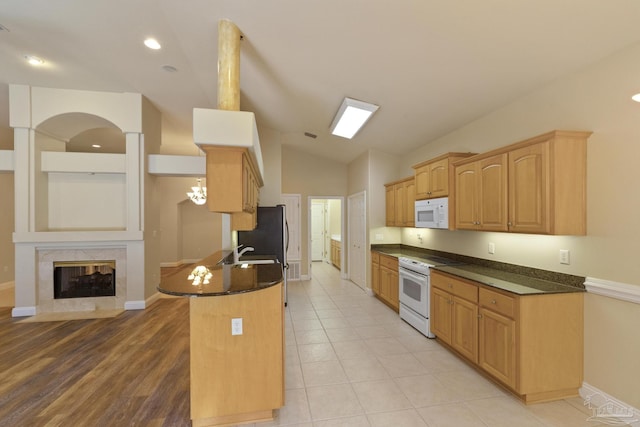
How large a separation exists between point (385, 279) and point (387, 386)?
7.87ft

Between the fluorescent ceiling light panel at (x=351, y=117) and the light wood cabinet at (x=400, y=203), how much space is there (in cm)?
118

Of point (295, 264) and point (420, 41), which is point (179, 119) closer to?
point (295, 264)

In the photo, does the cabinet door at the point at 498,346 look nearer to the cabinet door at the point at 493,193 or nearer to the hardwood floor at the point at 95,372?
the cabinet door at the point at 493,193

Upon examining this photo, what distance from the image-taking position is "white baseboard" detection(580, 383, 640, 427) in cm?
197

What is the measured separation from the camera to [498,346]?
2.39 m

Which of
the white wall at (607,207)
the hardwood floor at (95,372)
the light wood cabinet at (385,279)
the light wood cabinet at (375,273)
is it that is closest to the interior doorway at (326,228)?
the light wood cabinet at (375,273)

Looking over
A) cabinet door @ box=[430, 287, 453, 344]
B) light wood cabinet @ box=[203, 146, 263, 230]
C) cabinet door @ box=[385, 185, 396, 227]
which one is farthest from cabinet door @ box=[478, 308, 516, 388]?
cabinet door @ box=[385, 185, 396, 227]

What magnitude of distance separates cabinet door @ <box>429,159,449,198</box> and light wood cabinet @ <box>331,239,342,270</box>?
4.61m

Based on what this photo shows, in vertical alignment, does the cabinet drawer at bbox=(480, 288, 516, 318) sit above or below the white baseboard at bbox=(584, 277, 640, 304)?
below

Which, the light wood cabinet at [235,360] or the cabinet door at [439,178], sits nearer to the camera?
the light wood cabinet at [235,360]

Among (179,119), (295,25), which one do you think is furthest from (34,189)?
(295,25)

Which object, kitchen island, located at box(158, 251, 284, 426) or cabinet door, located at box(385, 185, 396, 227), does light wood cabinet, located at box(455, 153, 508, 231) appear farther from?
kitchen island, located at box(158, 251, 284, 426)

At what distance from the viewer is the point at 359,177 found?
238 inches

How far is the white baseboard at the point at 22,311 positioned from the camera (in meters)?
4.27
